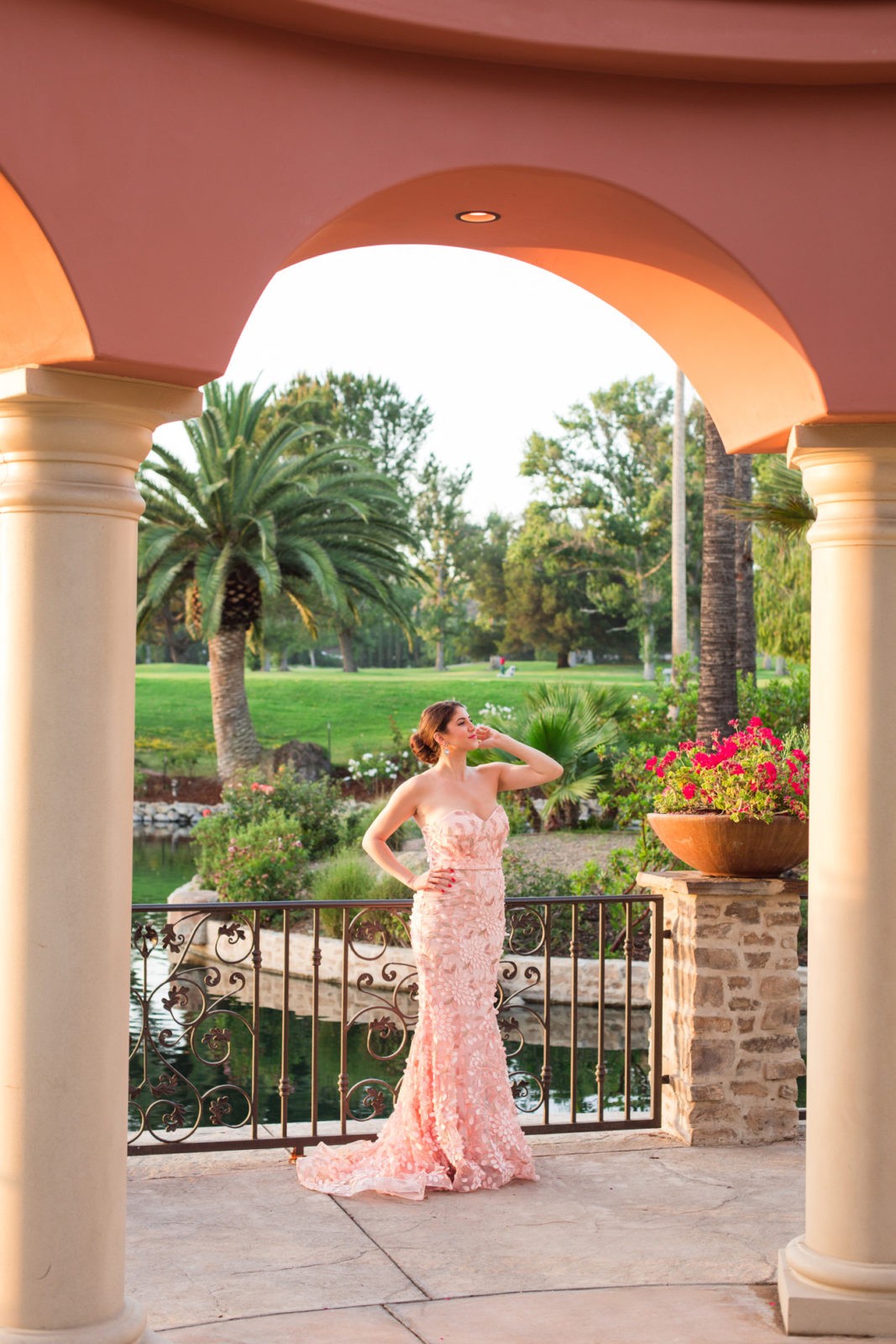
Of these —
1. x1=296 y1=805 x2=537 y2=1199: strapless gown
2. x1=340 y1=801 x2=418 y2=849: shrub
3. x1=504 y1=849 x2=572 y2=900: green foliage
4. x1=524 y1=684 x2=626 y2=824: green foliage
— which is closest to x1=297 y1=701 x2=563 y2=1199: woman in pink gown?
x1=296 y1=805 x2=537 y2=1199: strapless gown

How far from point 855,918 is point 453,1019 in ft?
6.26

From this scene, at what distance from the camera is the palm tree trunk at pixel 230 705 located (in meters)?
20.8

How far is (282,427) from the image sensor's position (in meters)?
21.0

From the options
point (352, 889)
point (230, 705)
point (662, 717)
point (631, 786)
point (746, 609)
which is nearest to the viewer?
point (352, 889)

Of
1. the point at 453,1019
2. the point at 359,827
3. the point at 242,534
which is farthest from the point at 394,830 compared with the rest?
the point at 242,534

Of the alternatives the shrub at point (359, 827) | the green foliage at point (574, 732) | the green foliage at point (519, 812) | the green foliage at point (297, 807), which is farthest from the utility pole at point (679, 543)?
the green foliage at point (297, 807)

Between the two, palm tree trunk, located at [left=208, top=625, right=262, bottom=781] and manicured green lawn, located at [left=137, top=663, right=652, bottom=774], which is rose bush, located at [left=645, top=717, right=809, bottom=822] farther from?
manicured green lawn, located at [left=137, top=663, right=652, bottom=774]

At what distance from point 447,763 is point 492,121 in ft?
8.67

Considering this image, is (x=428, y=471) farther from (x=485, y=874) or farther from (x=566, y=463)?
(x=485, y=874)

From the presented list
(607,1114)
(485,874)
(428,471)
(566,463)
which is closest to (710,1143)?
(607,1114)

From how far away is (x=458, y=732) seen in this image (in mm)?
5613

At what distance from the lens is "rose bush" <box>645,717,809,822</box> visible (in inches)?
240

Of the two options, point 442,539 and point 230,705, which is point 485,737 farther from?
point 442,539

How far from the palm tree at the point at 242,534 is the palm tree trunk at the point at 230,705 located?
2 cm
